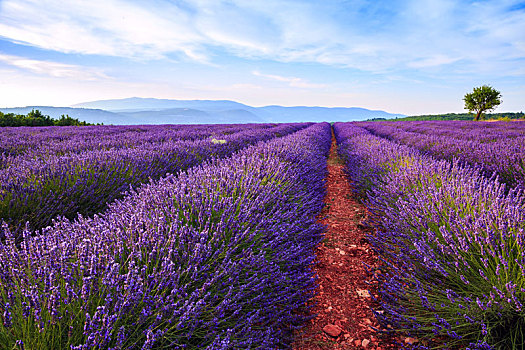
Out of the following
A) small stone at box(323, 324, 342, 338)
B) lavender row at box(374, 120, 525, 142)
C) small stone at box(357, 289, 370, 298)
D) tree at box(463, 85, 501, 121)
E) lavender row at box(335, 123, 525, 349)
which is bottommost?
small stone at box(323, 324, 342, 338)

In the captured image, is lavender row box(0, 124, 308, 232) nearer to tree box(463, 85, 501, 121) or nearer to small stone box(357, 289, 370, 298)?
small stone box(357, 289, 370, 298)

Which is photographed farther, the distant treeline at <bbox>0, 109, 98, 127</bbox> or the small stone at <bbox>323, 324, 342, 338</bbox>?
the distant treeline at <bbox>0, 109, 98, 127</bbox>

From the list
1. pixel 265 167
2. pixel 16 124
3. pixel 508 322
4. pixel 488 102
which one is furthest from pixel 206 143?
pixel 488 102

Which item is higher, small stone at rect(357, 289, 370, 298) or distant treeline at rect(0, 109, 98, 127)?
distant treeline at rect(0, 109, 98, 127)

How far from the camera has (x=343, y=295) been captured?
81.7 inches

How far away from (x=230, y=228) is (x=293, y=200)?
1259 millimetres

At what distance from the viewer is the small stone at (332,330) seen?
1676mm

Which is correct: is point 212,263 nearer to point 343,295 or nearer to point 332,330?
point 332,330

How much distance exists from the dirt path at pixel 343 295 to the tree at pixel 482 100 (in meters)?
38.6

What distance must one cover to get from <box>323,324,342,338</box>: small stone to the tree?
40532 mm

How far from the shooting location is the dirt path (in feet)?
5.33

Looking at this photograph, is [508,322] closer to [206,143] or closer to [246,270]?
[246,270]

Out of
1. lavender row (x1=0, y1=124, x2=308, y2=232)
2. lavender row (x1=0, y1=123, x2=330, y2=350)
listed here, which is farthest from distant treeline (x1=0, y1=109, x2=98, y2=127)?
lavender row (x1=0, y1=123, x2=330, y2=350)

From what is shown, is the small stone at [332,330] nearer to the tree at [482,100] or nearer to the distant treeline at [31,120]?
the distant treeline at [31,120]
